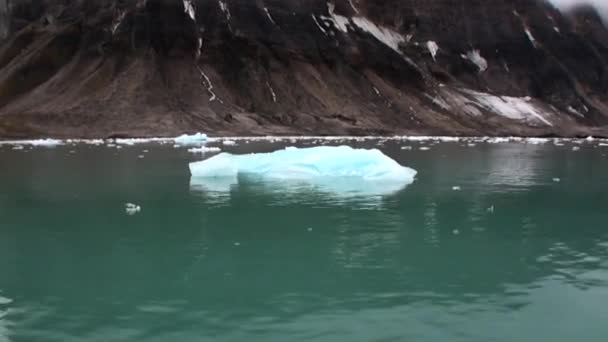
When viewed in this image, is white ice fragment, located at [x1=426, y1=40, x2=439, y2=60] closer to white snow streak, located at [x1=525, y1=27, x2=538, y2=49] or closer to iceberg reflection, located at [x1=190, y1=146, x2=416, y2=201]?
white snow streak, located at [x1=525, y1=27, x2=538, y2=49]

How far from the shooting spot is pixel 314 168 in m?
33.0

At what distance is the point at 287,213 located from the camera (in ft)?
69.0

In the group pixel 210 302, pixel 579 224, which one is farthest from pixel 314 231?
pixel 579 224

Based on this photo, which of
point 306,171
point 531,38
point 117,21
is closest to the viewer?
point 306,171

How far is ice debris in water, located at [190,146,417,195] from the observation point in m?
30.6

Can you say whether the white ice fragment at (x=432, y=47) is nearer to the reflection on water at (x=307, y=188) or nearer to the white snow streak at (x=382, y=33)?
the white snow streak at (x=382, y=33)

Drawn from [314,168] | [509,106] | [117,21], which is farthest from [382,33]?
[314,168]

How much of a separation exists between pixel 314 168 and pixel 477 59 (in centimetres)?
12397

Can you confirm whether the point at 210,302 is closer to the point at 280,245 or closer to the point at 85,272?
Answer: the point at 85,272

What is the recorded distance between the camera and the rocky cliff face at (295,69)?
3873 inches

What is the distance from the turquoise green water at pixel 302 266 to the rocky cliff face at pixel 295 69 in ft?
216

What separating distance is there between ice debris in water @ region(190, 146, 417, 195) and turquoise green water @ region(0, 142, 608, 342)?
14.4 ft

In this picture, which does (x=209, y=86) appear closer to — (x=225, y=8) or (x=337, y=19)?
(x=225, y=8)

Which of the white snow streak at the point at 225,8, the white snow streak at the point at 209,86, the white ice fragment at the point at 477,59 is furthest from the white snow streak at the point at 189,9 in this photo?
the white ice fragment at the point at 477,59
